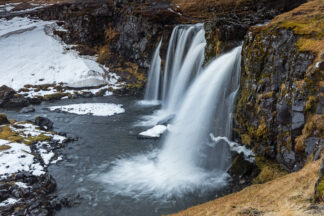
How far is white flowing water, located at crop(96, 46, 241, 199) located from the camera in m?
14.9

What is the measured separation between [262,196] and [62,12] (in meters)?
63.4

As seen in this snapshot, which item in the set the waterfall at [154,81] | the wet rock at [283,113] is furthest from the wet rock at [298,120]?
the waterfall at [154,81]

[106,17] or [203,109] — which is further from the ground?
[106,17]

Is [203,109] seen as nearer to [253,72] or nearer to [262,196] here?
[253,72]

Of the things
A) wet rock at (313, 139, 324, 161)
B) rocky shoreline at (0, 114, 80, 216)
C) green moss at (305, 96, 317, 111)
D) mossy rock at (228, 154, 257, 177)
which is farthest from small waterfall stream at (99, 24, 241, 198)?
green moss at (305, 96, 317, 111)

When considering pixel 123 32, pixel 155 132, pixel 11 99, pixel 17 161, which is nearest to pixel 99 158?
pixel 17 161

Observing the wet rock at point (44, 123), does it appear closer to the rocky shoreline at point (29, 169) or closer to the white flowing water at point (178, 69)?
the rocky shoreline at point (29, 169)

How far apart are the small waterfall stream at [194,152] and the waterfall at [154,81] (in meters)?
14.7

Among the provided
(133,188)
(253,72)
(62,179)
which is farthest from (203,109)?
(62,179)

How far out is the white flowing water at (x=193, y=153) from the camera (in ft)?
48.9

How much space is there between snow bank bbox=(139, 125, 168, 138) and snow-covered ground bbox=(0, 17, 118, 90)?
2076cm

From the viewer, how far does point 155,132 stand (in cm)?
2233

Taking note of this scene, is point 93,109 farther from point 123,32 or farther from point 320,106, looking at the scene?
point 320,106

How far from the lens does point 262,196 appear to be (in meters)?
8.77
